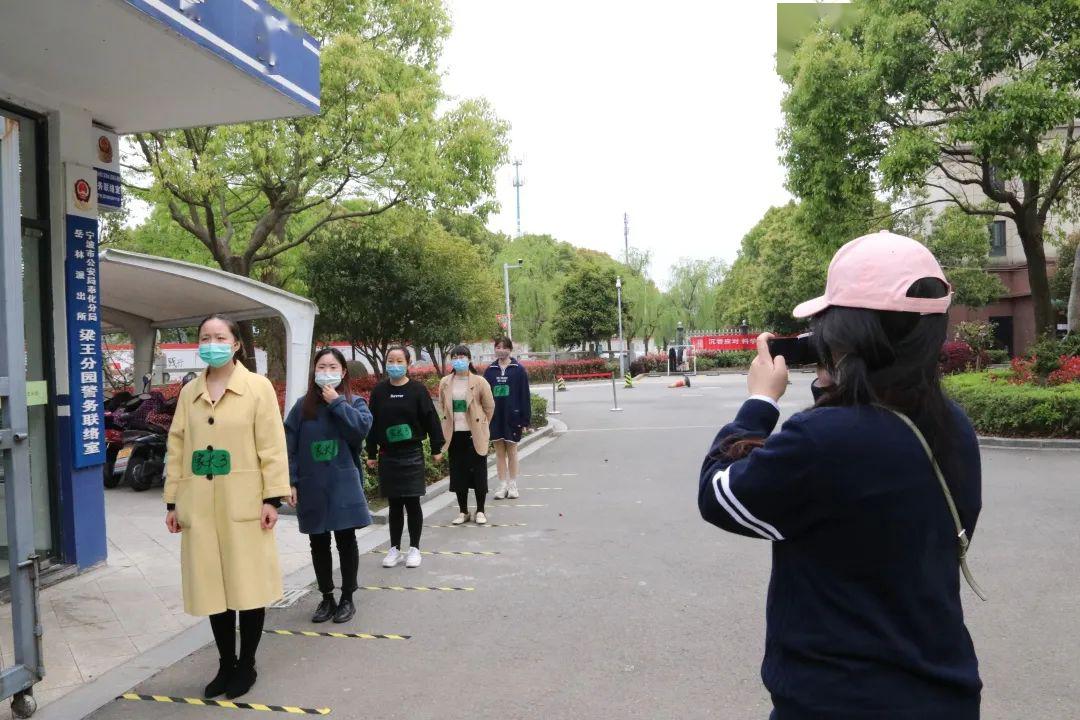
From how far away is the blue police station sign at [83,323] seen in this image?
20.1ft

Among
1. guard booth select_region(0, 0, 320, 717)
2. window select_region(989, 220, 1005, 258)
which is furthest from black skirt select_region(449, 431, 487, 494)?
window select_region(989, 220, 1005, 258)

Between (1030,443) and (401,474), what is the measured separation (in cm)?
1006

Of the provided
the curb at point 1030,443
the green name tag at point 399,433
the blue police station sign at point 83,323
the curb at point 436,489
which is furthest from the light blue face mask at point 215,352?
the curb at point 1030,443

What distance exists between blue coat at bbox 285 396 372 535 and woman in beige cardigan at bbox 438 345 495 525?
2.59 metres

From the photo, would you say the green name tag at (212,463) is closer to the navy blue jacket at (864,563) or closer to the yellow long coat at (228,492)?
the yellow long coat at (228,492)

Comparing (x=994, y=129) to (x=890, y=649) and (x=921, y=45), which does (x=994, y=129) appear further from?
(x=890, y=649)

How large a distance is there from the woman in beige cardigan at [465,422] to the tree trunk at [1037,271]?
44.6 feet

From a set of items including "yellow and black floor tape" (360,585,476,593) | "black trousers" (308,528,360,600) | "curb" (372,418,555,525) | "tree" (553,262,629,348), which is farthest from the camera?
"tree" (553,262,629,348)

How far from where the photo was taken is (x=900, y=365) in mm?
1618

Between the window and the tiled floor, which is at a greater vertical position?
the window

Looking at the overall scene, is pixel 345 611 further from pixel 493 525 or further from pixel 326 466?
pixel 493 525

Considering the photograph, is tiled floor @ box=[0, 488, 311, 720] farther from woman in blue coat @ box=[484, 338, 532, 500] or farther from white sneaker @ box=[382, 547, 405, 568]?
woman in blue coat @ box=[484, 338, 532, 500]

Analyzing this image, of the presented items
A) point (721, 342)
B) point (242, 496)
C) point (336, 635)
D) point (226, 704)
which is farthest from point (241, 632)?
point (721, 342)

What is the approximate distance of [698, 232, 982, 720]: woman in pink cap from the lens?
5.21 ft
